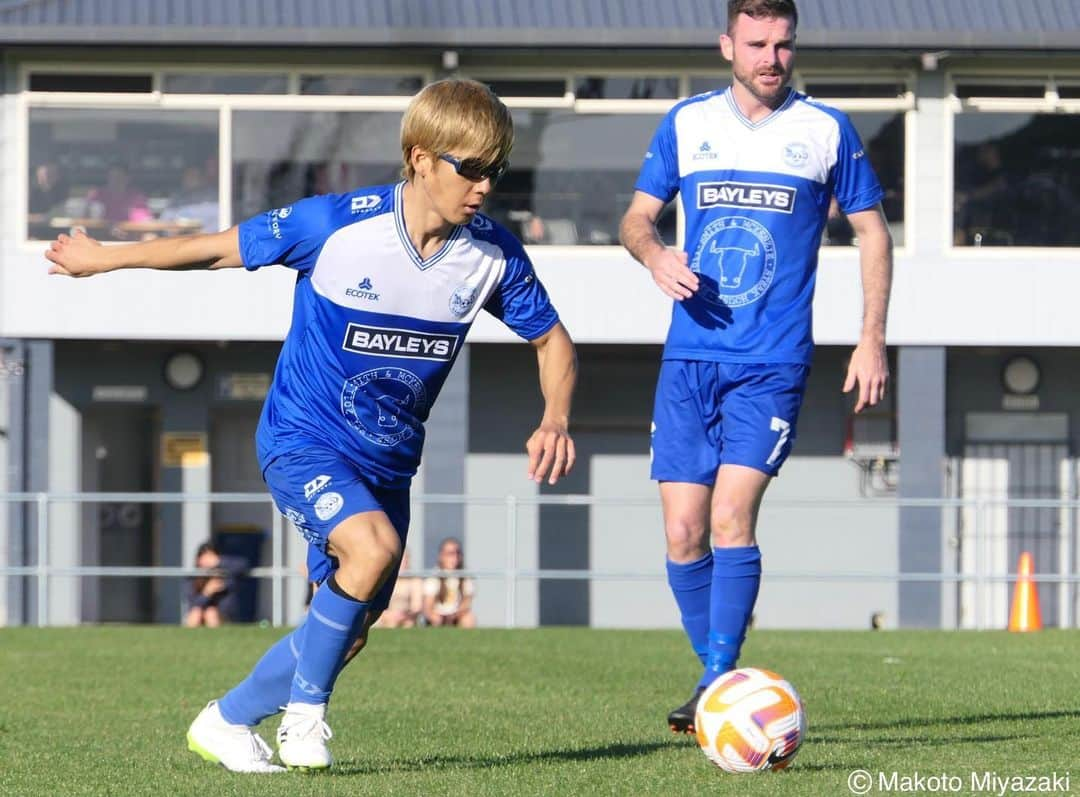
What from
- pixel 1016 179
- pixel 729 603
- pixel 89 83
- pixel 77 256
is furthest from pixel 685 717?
pixel 89 83

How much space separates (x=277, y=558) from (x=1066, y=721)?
11.5 meters

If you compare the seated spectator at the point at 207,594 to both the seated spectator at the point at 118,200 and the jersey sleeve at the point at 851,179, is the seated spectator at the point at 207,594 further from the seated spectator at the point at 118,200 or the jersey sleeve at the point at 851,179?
the jersey sleeve at the point at 851,179

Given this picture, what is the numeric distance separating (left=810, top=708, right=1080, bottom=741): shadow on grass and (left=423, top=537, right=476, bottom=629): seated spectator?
11966mm

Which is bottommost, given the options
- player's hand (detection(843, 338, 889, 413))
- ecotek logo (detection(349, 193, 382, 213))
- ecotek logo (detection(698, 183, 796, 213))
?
player's hand (detection(843, 338, 889, 413))

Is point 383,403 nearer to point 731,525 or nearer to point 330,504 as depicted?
point 330,504

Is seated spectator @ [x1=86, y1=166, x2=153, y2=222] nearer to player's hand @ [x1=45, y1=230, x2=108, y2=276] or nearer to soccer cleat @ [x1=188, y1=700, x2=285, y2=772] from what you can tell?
player's hand @ [x1=45, y1=230, x2=108, y2=276]

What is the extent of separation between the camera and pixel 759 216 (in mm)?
7008

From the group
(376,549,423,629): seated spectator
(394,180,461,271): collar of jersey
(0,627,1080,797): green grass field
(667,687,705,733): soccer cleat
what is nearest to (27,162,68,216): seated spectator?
(376,549,423,629): seated spectator

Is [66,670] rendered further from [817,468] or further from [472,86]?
[817,468]

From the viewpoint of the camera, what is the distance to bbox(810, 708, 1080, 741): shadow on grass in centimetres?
739

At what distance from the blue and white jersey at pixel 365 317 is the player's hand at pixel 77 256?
1.35 feet

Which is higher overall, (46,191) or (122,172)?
(122,172)

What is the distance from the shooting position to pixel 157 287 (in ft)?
72.6

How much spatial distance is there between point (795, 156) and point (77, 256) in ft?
8.48
